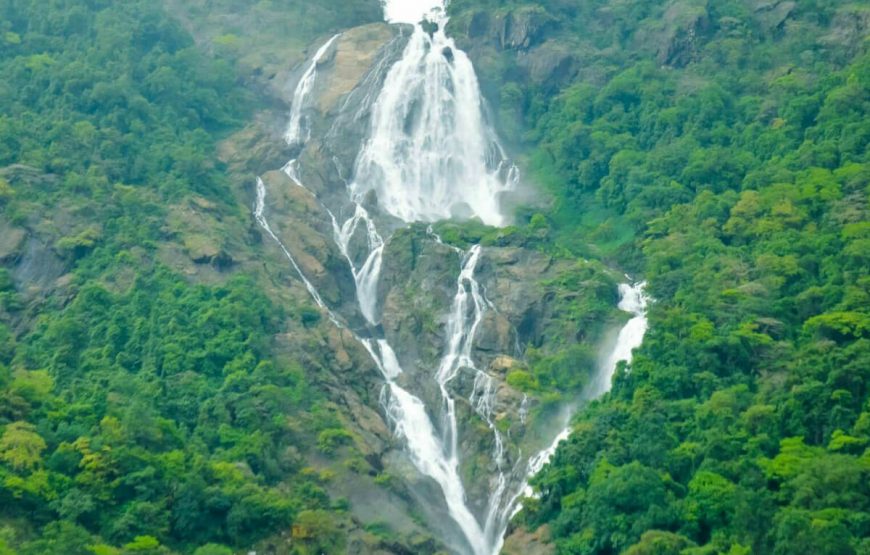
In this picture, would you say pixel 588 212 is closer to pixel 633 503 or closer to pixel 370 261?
pixel 370 261

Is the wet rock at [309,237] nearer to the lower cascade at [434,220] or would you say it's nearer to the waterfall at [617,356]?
the lower cascade at [434,220]

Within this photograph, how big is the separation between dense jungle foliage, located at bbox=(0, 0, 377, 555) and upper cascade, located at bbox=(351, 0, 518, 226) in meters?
8.20

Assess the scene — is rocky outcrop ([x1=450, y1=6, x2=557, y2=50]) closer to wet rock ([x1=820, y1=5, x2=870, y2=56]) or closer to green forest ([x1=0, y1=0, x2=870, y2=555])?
green forest ([x1=0, y1=0, x2=870, y2=555])

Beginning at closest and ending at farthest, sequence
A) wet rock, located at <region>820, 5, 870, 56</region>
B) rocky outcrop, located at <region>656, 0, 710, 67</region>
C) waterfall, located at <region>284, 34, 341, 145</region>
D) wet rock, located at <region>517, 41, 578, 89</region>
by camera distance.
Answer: wet rock, located at <region>820, 5, 870, 56</region>, waterfall, located at <region>284, 34, 341, 145</region>, rocky outcrop, located at <region>656, 0, 710, 67</region>, wet rock, located at <region>517, 41, 578, 89</region>

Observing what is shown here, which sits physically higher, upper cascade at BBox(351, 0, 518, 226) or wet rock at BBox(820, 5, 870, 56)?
wet rock at BBox(820, 5, 870, 56)

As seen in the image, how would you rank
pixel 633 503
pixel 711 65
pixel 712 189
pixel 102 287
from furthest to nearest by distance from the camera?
pixel 711 65 → pixel 712 189 → pixel 102 287 → pixel 633 503

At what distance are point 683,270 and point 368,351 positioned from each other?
1406cm

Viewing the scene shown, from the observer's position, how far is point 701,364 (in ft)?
190

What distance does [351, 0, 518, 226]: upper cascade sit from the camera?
3088 inches

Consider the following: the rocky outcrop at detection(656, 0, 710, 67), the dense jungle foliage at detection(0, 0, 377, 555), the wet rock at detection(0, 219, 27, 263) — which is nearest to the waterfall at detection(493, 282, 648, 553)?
the dense jungle foliage at detection(0, 0, 377, 555)

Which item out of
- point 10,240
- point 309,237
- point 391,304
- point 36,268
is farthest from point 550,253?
point 10,240

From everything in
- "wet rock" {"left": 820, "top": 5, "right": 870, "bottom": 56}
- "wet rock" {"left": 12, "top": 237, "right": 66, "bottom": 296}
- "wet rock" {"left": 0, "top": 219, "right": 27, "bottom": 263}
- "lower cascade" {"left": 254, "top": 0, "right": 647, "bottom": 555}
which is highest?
"wet rock" {"left": 820, "top": 5, "right": 870, "bottom": 56}

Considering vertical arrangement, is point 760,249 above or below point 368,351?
above

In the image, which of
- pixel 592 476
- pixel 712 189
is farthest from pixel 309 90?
pixel 592 476
